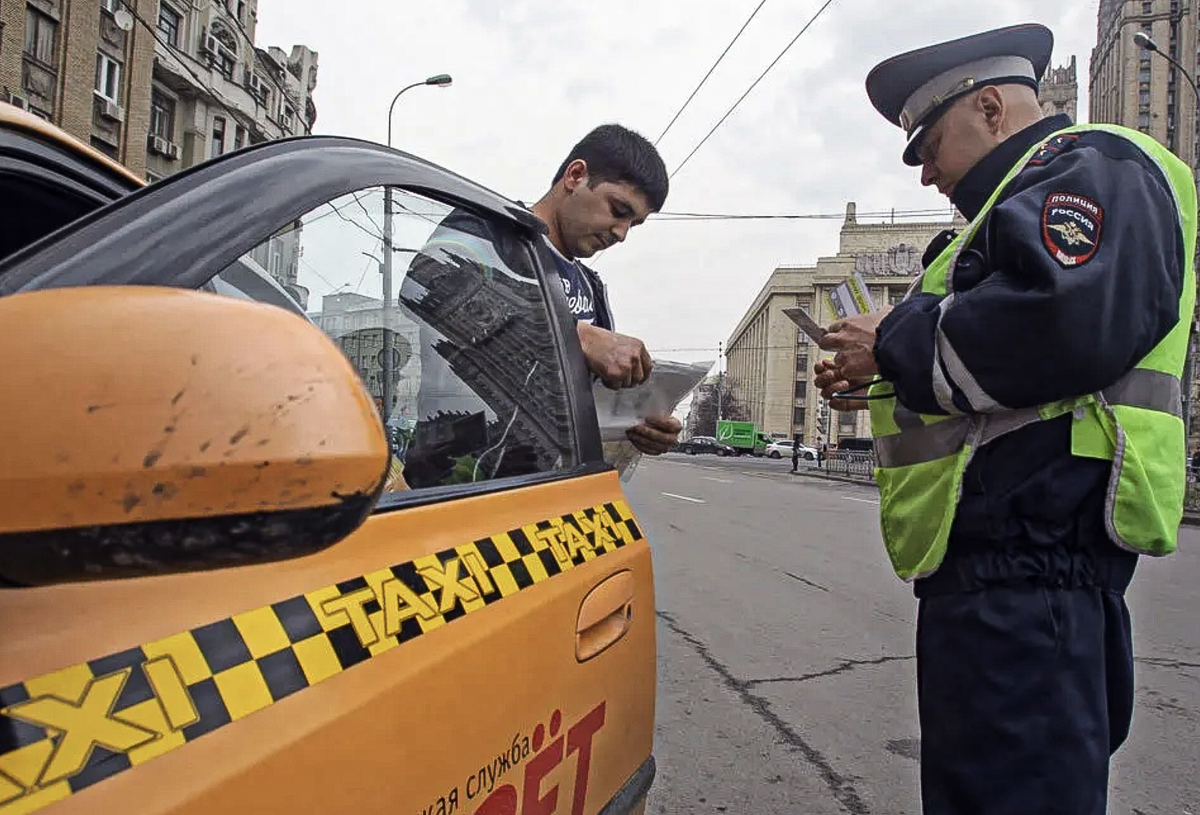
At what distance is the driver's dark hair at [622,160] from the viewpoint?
2578mm

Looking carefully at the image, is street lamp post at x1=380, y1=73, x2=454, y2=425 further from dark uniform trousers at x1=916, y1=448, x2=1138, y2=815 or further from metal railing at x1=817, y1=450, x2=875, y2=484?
metal railing at x1=817, y1=450, x2=875, y2=484

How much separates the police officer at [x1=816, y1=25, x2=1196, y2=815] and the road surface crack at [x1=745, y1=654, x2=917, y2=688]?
2.45 m

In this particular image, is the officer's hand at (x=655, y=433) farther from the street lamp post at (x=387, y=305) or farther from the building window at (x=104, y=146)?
the building window at (x=104, y=146)

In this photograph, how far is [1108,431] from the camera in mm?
1402

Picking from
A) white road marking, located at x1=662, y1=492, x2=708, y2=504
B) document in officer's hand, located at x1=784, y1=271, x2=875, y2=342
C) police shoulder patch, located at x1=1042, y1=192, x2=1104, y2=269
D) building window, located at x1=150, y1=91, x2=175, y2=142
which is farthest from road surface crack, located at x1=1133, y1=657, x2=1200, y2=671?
building window, located at x1=150, y1=91, x2=175, y2=142

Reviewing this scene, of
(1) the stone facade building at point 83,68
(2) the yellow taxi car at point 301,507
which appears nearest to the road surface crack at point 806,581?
(2) the yellow taxi car at point 301,507

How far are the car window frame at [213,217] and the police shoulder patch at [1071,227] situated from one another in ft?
3.15

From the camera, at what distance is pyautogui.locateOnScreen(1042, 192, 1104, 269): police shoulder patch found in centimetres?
132

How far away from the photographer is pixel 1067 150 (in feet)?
4.90

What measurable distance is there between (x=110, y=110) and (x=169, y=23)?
6.24 metres

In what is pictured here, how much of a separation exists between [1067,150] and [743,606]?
4.45 meters

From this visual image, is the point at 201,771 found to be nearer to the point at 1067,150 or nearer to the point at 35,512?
the point at 35,512

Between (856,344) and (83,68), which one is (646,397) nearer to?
(856,344)

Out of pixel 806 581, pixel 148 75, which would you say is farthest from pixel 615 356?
pixel 148 75
